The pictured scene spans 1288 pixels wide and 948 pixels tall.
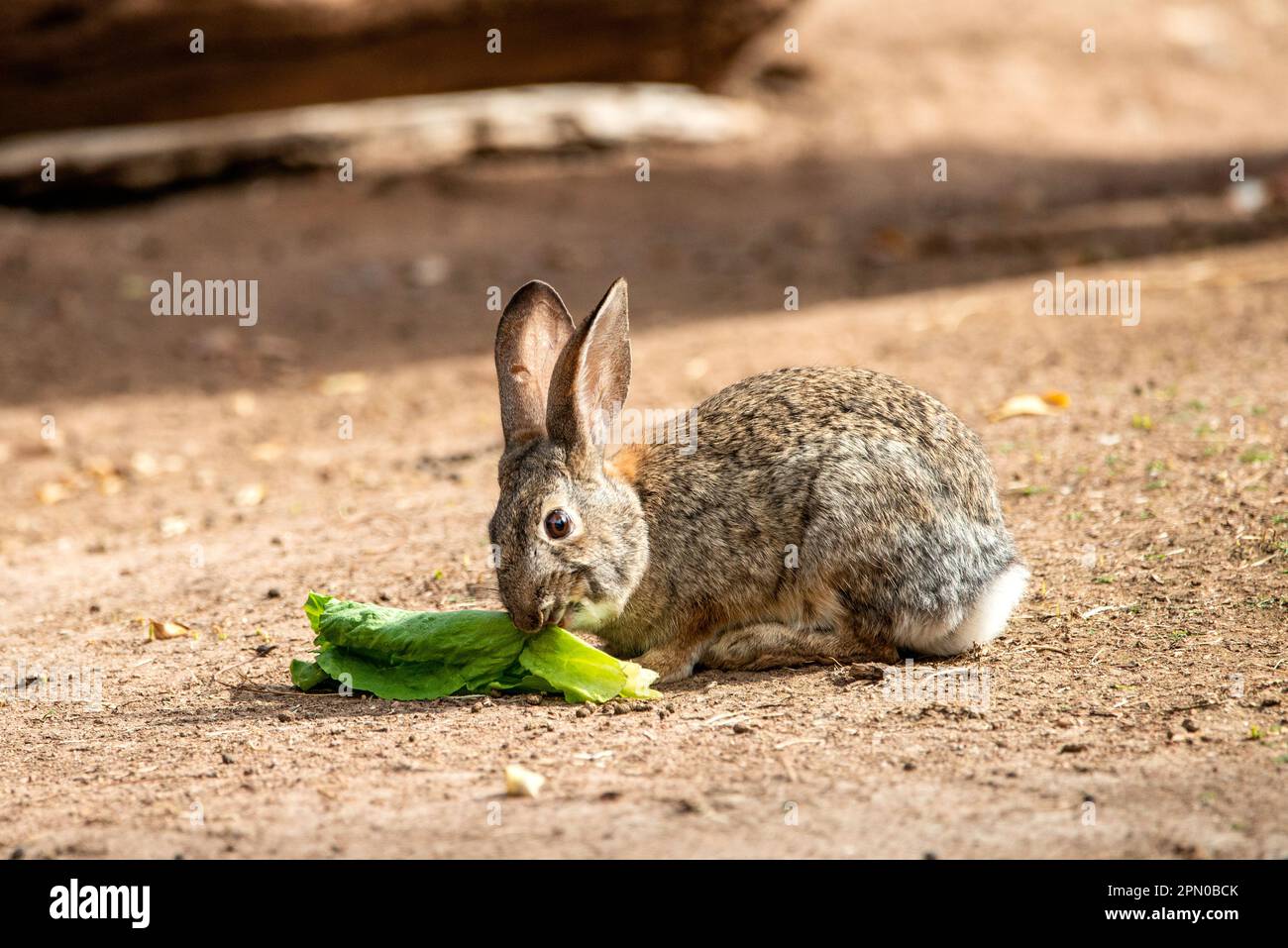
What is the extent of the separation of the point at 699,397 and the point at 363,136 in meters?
7.28

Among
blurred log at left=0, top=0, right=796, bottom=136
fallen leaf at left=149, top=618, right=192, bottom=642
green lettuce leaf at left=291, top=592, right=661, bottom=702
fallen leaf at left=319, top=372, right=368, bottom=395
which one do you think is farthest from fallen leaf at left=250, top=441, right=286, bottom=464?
blurred log at left=0, top=0, right=796, bottom=136

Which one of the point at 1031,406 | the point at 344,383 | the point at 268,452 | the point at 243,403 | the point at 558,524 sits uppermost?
the point at 344,383

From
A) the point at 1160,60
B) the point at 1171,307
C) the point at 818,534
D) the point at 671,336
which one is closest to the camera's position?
the point at 818,534

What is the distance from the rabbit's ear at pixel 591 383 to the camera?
5.21m

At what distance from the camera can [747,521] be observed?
5.57 meters

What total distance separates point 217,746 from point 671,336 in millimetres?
6912

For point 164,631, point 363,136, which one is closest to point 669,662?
point 164,631

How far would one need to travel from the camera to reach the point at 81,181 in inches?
561

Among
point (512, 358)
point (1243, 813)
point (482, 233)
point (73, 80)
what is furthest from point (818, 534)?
point (73, 80)

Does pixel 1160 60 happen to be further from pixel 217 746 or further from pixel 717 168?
pixel 217 746

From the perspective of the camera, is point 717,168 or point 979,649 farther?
point 717,168

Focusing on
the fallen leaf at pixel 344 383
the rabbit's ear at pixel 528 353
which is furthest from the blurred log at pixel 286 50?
the rabbit's ear at pixel 528 353

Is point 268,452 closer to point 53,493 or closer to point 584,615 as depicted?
point 53,493

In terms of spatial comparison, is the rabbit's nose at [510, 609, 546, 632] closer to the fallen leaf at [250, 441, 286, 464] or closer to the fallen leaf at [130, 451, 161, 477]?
the fallen leaf at [250, 441, 286, 464]
